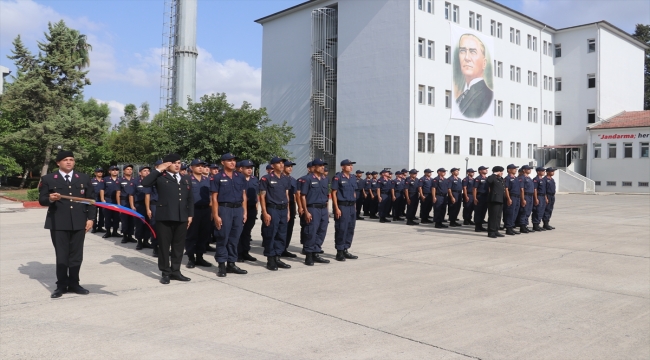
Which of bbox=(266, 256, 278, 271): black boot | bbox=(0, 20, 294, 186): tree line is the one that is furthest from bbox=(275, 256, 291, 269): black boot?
bbox=(0, 20, 294, 186): tree line

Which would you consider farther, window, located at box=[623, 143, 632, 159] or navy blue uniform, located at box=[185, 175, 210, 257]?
window, located at box=[623, 143, 632, 159]

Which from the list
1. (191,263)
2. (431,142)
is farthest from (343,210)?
(431,142)

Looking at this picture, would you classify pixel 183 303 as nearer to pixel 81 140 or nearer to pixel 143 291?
pixel 143 291

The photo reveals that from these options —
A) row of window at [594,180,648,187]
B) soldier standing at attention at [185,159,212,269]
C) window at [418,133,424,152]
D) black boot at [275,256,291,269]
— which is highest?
window at [418,133,424,152]

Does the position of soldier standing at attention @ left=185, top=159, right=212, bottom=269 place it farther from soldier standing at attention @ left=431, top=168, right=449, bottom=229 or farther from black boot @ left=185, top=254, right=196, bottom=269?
soldier standing at attention @ left=431, top=168, right=449, bottom=229

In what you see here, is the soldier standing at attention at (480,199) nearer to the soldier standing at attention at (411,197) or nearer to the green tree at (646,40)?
the soldier standing at attention at (411,197)

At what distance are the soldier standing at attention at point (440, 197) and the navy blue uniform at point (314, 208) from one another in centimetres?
741

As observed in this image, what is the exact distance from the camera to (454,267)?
27.5 feet

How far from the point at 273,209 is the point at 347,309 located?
2.88 m

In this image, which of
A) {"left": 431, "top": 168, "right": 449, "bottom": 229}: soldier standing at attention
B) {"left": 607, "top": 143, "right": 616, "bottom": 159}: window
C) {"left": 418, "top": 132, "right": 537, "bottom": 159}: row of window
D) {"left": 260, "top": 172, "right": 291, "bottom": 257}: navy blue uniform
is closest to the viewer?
{"left": 260, "top": 172, "right": 291, "bottom": 257}: navy blue uniform

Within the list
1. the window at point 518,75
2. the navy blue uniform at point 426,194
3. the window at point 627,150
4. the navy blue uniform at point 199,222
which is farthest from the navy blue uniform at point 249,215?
the window at point 627,150

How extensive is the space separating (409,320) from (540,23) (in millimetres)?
45723

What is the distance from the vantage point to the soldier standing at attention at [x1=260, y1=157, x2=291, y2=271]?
810 centimetres

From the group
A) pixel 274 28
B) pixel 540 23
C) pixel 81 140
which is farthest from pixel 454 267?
pixel 540 23
